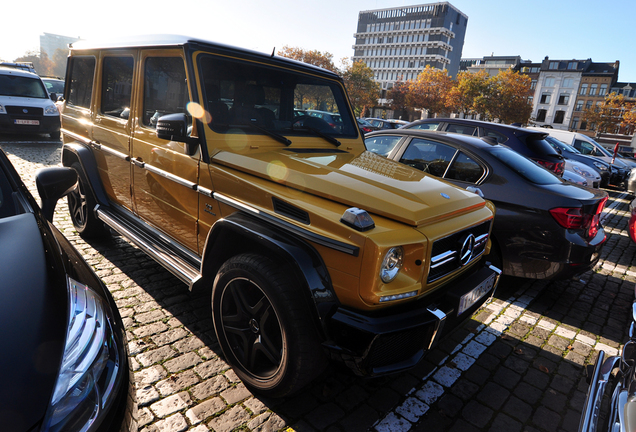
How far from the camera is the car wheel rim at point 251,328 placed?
2.44 meters

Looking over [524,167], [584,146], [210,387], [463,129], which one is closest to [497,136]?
[463,129]

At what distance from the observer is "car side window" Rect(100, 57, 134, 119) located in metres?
3.69

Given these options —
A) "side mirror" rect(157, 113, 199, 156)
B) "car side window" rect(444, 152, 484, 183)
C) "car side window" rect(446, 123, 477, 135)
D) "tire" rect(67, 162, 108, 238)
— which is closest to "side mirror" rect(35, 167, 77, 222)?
"side mirror" rect(157, 113, 199, 156)

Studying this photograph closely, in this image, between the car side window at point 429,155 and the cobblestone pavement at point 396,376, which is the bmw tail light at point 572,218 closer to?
the cobblestone pavement at point 396,376

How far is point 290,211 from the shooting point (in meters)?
2.31

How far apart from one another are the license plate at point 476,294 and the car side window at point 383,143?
9.49ft

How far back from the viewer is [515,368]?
10.7ft

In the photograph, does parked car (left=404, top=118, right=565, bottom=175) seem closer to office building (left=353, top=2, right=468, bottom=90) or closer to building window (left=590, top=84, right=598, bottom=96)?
building window (left=590, top=84, right=598, bottom=96)

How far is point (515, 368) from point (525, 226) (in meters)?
1.62

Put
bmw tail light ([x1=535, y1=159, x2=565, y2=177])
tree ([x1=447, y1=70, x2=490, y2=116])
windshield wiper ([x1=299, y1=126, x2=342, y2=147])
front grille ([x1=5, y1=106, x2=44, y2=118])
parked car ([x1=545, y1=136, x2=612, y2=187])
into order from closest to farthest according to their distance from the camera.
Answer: windshield wiper ([x1=299, y1=126, x2=342, y2=147]), bmw tail light ([x1=535, y1=159, x2=565, y2=177]), front grille ([x1=5, y1=106, x2=44, y2=118]), parked car ([x1=545, y1=136, x2=612, y2=187]), tree ([x1=447, y1=70, x2=490, y2=116])

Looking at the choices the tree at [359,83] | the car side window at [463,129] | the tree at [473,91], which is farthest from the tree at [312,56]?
the car side window at [463,129]

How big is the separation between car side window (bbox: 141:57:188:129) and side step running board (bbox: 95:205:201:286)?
40.9 inches

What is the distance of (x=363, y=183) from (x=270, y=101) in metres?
1.33

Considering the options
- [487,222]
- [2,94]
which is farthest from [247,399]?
[2,94]
